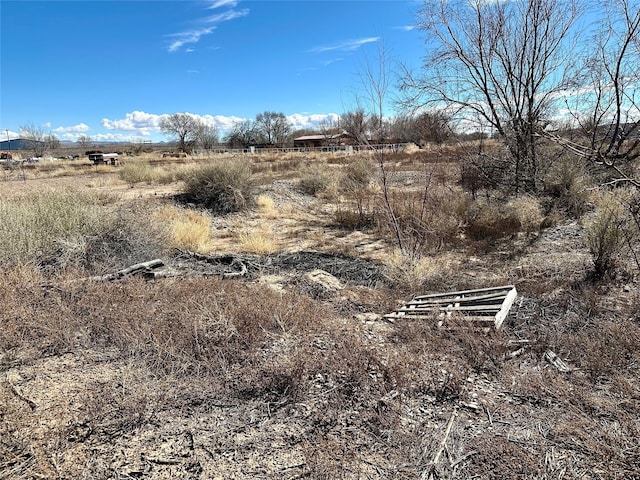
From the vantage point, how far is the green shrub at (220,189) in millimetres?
12820

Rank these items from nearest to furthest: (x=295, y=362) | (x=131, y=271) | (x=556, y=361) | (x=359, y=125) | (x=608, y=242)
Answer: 1. (x=295, y=362)
2. (x=556, y=361)
3. (x=131, y=271)
4. (x=608, y=242)
5. (x=359, y=125)

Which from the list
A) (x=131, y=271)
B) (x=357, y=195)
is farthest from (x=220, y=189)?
(x=131, y=271)

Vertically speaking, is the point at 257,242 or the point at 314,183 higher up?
the point at 314,183

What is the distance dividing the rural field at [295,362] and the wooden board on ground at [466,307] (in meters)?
0.09

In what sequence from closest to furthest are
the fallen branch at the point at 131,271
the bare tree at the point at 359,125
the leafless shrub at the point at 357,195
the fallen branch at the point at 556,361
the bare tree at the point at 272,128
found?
the fallen branch at the point at 556,361, the fallen branch at the point at 131,271, the bare tree at the point at 359,125, the leafless shrub at the point at 357,195, the bare tree at the point at 272,128

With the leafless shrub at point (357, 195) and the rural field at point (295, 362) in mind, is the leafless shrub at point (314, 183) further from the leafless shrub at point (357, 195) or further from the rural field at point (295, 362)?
the rural field at point (295, 362)

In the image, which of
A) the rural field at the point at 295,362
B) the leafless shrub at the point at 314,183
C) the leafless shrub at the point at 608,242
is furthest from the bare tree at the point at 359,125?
the leafless shrub at the point at 314,183

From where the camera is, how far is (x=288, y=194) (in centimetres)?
1589

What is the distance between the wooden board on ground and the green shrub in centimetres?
852

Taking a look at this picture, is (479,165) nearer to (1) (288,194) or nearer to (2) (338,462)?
(1) (288,194)

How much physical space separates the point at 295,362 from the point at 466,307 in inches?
101

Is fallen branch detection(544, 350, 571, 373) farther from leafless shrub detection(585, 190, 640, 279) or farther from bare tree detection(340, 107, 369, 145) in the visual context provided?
bare tree detection(340, 107, 369, 145)

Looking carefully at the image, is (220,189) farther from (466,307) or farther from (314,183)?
(466,307)

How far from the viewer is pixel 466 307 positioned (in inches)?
195
